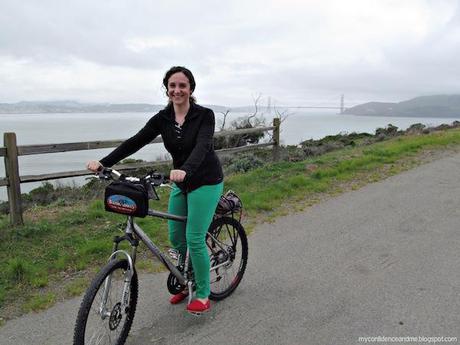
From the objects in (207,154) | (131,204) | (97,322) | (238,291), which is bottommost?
(238,291)

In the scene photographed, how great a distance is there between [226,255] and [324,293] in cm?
95

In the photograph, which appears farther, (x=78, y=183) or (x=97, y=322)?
(x=78, y=183)

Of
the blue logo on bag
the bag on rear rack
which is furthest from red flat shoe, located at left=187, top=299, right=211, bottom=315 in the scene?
the blue logo on bag

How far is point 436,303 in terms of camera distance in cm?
366

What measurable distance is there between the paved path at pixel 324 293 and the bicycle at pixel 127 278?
8.7 inches

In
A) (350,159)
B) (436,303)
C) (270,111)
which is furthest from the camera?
(270,111)

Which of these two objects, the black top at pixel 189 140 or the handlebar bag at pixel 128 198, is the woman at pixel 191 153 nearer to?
the black top at pixel 189 140

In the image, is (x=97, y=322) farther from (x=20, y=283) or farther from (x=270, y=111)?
(x=270, y=111)

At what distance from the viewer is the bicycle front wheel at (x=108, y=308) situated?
9.03 feet

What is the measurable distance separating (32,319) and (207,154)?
6.47ft

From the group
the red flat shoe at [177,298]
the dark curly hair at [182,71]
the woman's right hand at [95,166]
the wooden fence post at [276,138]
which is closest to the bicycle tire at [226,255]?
the red flat shoe at [177,298]

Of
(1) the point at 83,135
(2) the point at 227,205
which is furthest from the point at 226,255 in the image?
(1) the point at 83,135

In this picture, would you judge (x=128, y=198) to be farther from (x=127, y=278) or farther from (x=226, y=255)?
(x=226, y=255)

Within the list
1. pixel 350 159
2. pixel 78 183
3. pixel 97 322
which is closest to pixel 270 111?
pixel 350 159
